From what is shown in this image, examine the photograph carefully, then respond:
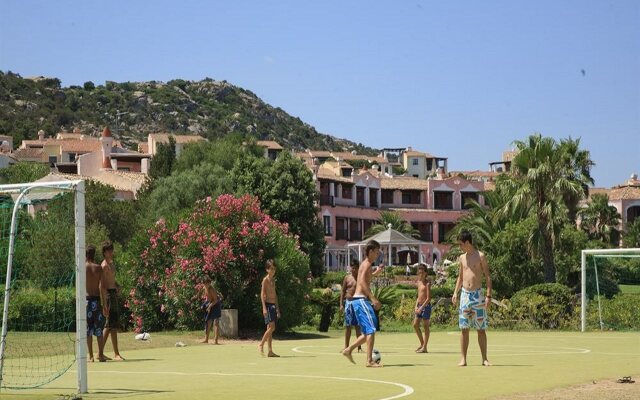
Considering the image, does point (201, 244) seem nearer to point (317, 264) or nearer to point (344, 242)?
point (317, 264)

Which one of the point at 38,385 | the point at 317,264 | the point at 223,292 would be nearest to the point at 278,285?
the point at 223,292

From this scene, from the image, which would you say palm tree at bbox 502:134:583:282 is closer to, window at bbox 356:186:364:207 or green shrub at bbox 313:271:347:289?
green shrub at bbox 313:271:347:289

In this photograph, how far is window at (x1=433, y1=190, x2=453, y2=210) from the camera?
124438mm

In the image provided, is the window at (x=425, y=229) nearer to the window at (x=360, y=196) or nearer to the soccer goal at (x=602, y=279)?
the window at (x=360, y=196)

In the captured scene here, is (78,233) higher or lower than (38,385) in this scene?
higher

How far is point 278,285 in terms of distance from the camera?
1266 inches

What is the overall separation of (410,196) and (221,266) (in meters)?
93.8

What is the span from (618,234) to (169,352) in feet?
310

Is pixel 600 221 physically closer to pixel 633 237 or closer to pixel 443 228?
pixel 633 237

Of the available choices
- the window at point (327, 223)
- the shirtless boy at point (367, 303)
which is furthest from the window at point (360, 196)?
the shirtless boy at point (367, 303)

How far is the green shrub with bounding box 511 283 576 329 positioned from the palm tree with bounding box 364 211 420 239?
72262 millimetres

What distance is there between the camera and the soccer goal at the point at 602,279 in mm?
36062

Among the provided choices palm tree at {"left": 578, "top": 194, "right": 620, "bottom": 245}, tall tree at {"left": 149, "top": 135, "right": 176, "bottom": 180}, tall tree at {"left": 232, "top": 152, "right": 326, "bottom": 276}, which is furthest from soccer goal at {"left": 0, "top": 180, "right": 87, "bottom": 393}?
palm tree at {"left": 578, "top": 194, "right": 620, "bottom": 245}

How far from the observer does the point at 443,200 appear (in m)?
125
